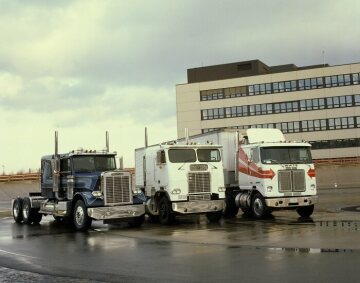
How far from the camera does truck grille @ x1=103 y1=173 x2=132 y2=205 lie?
19.2m

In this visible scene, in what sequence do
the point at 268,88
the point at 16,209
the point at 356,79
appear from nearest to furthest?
the point at 16,209, the point at 356,79, the point at 268,88

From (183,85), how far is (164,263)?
90.6 metres

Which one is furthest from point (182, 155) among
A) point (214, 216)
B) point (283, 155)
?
point (283, 155)

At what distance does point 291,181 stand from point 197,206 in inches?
166

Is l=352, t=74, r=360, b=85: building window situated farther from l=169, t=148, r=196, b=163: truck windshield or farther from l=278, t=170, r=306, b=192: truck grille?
l=169, t=148, r=196, b=163: truck windshield

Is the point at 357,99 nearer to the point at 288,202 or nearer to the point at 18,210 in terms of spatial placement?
the point at 288,202

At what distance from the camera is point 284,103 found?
9275 cm

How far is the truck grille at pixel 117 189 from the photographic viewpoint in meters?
19.2

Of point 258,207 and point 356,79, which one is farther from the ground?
point 356,79

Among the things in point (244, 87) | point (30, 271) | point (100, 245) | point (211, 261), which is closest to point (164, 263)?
point (211, 261)

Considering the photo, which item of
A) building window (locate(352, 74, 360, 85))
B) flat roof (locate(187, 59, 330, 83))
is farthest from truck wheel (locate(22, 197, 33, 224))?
flat roof (locate(187, 59, 330, 83))

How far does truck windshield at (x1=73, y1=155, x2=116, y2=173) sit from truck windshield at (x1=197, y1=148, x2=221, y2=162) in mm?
3600

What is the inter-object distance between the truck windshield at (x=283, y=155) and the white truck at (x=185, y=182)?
6.38 feet

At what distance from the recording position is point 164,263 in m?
11.0
